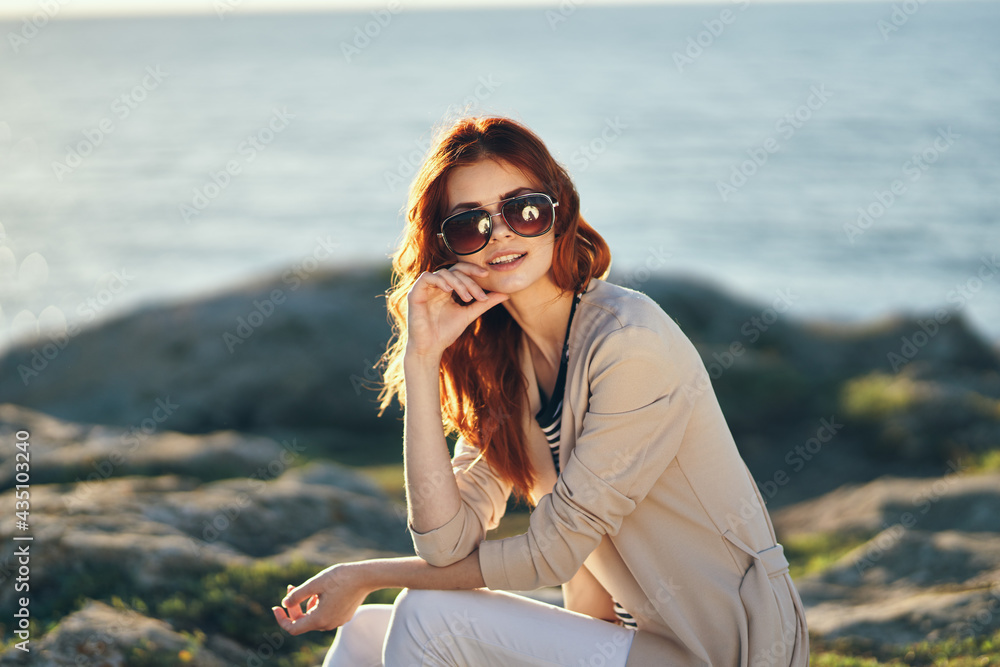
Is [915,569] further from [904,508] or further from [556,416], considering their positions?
[556,416]

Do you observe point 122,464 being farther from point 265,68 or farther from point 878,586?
point 265,68

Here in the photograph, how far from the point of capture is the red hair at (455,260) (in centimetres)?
268

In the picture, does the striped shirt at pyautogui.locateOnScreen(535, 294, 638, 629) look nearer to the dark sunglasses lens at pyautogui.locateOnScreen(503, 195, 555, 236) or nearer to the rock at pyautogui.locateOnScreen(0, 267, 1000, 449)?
the dark sunglasses lens at pyautogui.locateOnScreen(503, 195, 555, 236)

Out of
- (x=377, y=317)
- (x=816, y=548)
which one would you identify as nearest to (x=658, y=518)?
(x=816, y=548)

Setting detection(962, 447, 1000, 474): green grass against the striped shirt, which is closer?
the striped shirt

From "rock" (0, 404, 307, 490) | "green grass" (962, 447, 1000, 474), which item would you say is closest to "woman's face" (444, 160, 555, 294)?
"rock" (0, 404, 307, 490)

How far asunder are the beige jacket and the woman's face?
0.95 ft

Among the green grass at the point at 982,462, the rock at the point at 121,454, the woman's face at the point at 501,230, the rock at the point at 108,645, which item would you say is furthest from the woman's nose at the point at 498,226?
the green grass at the point at 982,462

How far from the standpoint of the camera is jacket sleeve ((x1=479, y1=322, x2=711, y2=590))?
240 cm

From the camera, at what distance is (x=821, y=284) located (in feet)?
68.9

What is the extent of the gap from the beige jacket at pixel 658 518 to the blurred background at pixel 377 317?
1140 mm

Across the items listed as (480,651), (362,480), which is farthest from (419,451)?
(362,480)

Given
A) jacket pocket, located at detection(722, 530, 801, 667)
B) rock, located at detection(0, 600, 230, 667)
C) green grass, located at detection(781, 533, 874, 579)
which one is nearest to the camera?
jacket pocket, located at detection(722, 530, 801, 667)

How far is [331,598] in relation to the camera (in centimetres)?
273
